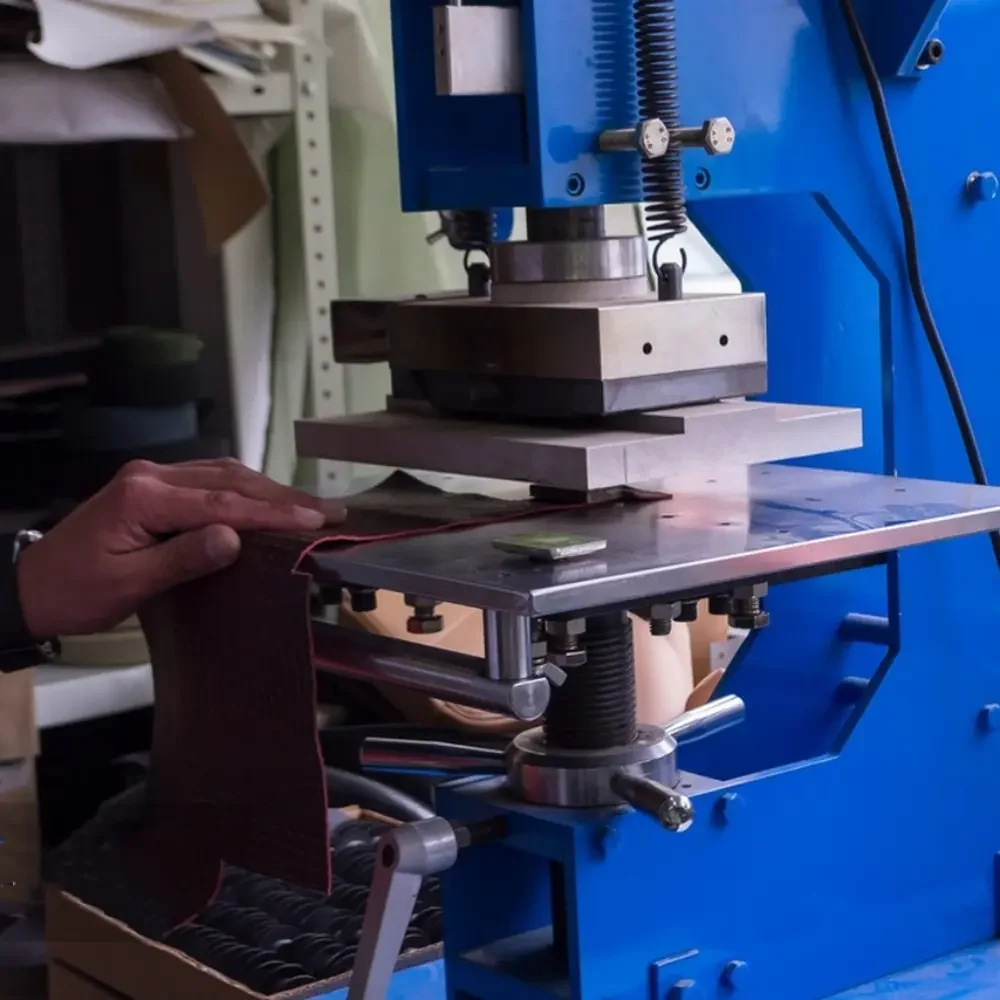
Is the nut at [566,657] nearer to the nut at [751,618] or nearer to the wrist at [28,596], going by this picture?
the nut at [751,618]

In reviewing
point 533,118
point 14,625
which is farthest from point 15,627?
point 533,118

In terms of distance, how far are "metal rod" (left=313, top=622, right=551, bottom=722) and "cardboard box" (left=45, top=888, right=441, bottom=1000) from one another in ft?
0.95

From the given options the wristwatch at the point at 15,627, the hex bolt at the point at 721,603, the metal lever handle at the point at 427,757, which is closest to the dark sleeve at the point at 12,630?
the wristwatch at the point at 15,627

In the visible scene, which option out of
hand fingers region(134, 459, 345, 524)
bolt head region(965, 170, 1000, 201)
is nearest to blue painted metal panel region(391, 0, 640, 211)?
hand fingers region(134, 459, 345, 524)

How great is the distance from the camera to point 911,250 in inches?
46.6

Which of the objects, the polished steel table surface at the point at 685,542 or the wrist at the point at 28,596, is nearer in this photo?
the polished steel table surface at the point at 685,542

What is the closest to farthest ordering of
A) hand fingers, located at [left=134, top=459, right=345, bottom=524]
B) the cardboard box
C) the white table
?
hand fingers, located at [left=134, top=459, right=345, bottom=524], the cardboard box, the white table

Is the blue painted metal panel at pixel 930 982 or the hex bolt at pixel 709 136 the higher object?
the hex bolt at pixel 709 136

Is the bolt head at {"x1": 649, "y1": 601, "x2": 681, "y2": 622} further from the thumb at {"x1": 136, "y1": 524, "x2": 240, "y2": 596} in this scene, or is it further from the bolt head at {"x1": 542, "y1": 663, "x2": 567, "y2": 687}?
the thumb at {"x1": 136, "y1": 524, "x2": 240, "y2": 596}

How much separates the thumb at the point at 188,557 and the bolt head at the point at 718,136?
0.37 metres

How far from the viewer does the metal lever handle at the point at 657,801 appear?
94 cm

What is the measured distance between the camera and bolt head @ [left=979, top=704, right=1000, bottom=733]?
3.94 ft

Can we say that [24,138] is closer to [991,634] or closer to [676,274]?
[676,274]

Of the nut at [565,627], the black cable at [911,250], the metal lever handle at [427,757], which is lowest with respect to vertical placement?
the metal lever handle at [427,757]
